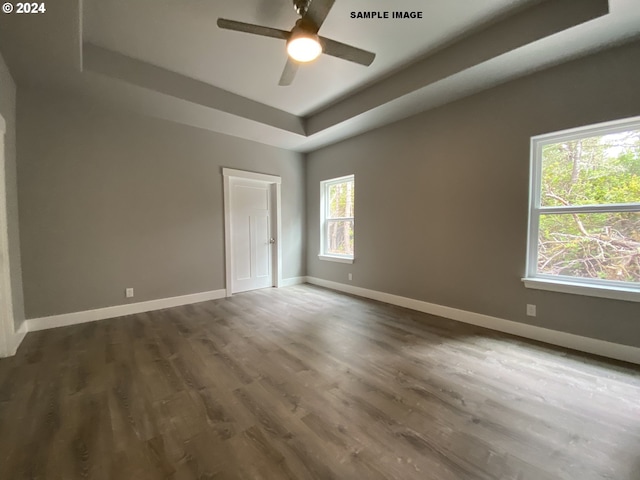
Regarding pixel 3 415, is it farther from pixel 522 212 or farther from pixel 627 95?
pixel 627 95

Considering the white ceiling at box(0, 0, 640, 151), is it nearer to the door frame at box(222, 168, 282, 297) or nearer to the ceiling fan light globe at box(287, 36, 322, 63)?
the ceiling fan light globe at box(287, 36, 322, 63)

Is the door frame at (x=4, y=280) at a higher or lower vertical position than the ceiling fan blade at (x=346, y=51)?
lower

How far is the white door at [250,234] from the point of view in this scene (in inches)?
183

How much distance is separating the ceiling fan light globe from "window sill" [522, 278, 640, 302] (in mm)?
2992

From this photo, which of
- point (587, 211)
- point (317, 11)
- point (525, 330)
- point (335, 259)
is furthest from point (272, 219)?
point (587, 211)

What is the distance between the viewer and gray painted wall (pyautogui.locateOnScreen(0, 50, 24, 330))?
8.31ft

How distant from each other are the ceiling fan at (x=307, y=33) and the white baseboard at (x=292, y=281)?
3891mm

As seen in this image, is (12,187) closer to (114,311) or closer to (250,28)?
(114,311)

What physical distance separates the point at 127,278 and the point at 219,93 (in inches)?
109

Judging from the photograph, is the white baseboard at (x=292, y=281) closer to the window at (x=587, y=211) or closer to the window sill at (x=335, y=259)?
the window sill at (x=335, y=259)

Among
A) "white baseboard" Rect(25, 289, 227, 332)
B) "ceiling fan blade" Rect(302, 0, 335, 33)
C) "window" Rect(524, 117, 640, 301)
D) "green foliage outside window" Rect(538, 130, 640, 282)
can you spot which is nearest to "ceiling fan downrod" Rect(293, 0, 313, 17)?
"ceiling fan blade" Rect(302, 0, 335, 33)

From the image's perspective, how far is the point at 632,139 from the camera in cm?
232

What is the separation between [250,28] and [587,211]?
3.35 m

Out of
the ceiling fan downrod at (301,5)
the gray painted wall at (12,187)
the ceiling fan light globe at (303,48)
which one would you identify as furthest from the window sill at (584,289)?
the gray painted wall at (12,187)
